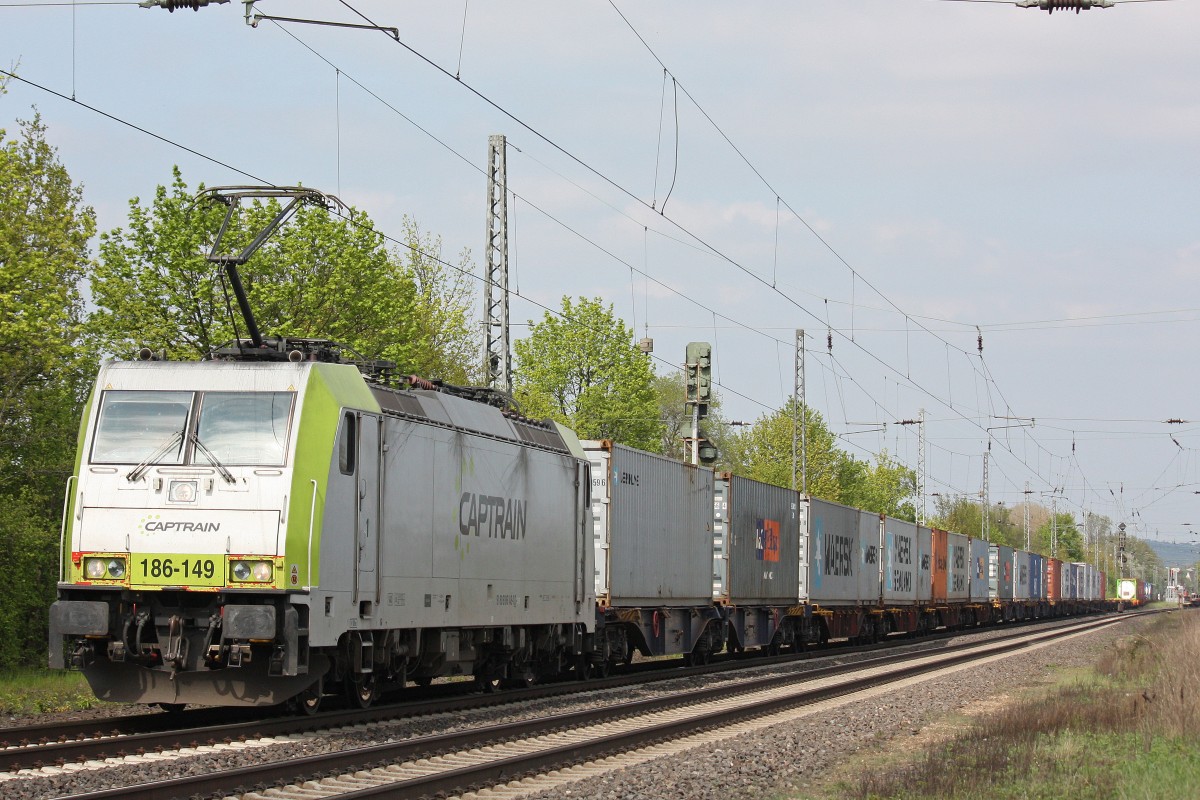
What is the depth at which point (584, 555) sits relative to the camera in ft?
65.2

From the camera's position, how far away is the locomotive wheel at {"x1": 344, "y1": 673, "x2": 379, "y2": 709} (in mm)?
14797

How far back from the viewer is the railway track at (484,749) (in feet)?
32.2

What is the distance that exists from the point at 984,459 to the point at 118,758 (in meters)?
71.5

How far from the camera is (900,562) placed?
4031 centimetres

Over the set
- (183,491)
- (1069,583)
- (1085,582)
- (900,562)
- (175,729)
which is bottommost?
(1085,582)

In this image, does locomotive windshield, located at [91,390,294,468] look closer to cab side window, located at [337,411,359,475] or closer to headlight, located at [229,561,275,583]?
cab side window, located at [337,411,359,475]

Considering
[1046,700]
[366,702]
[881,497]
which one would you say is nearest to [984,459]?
[881,497]

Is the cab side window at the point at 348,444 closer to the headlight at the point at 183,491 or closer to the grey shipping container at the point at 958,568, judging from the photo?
the headlight at the point at 183,491

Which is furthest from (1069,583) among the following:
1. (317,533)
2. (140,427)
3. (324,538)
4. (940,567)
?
(140,427)

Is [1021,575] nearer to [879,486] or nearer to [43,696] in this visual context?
[879,486]

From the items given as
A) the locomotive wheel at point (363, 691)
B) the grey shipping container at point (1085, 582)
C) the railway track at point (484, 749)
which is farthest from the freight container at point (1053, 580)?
the locomotive wheel at point (363, 691)

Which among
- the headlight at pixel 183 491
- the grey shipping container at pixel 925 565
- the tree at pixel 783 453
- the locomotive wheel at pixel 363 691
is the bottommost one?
the locomotive wheel at pixel 363 691

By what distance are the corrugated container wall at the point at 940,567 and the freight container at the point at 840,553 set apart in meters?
8.08

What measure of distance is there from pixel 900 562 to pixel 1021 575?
1016 inches
